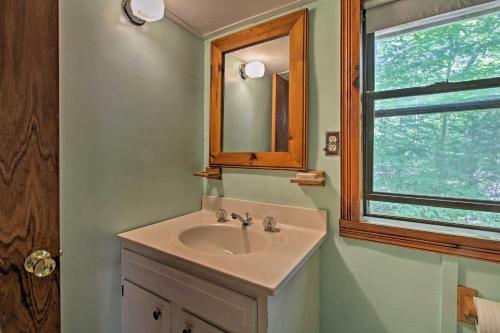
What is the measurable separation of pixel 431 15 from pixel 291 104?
0.66 meters

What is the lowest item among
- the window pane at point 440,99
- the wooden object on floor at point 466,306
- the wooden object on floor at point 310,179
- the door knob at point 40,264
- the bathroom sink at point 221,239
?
the wooden object on floor at point 466,306

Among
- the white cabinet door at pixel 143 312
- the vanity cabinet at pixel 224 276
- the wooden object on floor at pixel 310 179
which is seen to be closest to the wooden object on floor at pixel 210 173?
the vanity cabinet at pixel 224 276

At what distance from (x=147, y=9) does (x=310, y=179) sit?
1068 millimetres

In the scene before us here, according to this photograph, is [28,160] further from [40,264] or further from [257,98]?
[257,98]

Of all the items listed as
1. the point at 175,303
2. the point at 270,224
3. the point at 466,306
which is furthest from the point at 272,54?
the point at 466,306

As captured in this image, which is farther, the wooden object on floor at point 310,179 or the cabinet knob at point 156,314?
the wooden object on floor at point 310,179

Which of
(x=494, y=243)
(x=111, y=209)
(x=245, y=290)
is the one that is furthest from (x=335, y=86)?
(x=111, y=209)

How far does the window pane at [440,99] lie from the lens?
90 centimetres

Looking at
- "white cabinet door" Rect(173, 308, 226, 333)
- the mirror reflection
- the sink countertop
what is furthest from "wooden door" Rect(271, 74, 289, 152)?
"white cabinet door" Rect(173, 308, 226, 333)

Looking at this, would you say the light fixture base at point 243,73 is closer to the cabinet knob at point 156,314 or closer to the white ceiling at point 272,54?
the white ceiling at point 272,54

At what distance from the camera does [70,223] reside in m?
0.94

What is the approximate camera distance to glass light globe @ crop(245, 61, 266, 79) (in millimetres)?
1343

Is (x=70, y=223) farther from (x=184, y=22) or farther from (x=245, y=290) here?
(x=184, y=22)

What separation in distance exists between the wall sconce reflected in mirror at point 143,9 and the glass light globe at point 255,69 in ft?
1.74
